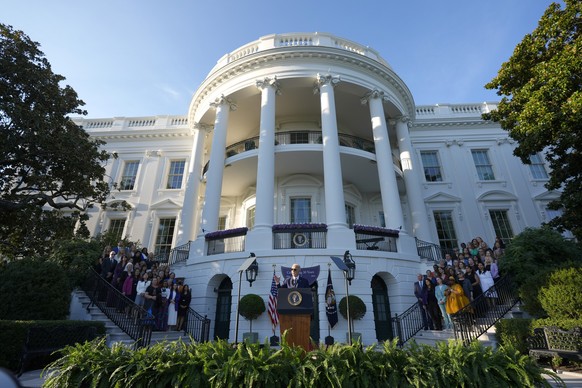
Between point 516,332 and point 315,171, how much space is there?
466 inches

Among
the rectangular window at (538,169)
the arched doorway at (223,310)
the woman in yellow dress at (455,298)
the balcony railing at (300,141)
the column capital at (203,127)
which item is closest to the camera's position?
the woman in yellow dress at (455,298)

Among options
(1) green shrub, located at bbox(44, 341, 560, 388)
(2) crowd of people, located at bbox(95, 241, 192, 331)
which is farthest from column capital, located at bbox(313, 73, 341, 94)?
(1) green shrub, located at bbox(44, 341, 560, 388)

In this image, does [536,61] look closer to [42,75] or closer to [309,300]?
[309,300]

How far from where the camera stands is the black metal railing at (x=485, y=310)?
27.2ft

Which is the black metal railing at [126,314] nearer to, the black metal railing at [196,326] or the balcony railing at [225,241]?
the black metal railing at [196,326]

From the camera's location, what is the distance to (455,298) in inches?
352

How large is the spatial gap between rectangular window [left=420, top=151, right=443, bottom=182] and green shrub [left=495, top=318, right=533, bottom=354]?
14501mm

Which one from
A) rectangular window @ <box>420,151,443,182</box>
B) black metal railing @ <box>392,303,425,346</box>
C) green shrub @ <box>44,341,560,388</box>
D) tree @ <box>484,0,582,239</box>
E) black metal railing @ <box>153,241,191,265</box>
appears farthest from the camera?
rectangular window @ <box>420,151,443,182</box>

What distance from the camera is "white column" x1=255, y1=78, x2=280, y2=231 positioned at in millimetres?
12875

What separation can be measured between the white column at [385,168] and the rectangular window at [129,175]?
16.6m

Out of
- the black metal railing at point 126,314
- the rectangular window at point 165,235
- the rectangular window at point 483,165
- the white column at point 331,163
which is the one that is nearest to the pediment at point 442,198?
the rectangular window at point 483,165

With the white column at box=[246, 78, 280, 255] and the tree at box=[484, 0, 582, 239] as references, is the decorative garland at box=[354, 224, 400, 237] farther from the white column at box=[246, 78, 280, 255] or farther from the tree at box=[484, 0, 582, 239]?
the tree at box=[484, 0, 582, 239]

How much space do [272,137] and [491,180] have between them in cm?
1573

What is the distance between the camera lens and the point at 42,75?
11.9 meters
